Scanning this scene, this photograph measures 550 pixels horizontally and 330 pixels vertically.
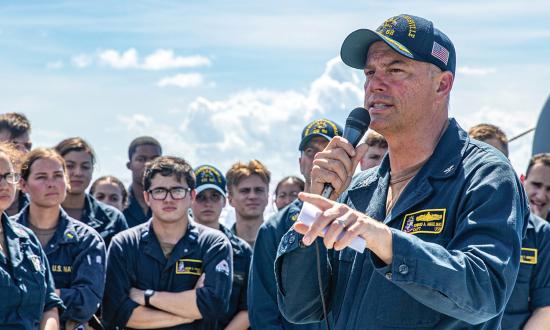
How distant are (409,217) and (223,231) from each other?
420 centimetres

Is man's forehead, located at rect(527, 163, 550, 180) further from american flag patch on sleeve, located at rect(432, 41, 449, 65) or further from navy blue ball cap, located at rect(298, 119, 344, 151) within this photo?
american flag patch on sleeve, located at rect(432, 41, 449, 65)

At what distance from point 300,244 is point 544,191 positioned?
4350mm

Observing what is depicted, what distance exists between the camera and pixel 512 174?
2494 millimetres

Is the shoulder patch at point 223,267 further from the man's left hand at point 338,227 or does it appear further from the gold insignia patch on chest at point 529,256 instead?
the man's left hand at point 338,227

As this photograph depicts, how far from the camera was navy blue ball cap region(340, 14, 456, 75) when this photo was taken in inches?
108

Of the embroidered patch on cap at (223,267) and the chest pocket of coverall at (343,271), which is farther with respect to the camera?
the embroidered patch on cap at (223,267)

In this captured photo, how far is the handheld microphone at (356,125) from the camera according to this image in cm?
271

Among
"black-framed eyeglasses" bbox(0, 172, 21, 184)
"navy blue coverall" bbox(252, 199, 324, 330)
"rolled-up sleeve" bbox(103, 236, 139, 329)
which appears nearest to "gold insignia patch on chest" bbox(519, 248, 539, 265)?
"navy blue coverall" bbox(252, 199, 324, 330)

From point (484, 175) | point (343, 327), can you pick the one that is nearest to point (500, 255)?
point (484, 175)

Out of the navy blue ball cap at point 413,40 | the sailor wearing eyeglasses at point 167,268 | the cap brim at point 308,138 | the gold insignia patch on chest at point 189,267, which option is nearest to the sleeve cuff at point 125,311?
the sailor wearing eyeglasses at point 167,268

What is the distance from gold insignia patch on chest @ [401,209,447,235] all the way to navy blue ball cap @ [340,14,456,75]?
587 millimetres

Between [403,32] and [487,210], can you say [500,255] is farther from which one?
[403,32]

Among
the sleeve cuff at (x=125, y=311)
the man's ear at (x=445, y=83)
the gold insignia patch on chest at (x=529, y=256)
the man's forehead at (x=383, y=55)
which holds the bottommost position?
the sleeve cuff at (x=125, y=311)

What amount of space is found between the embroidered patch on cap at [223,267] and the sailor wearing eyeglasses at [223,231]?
43cm
